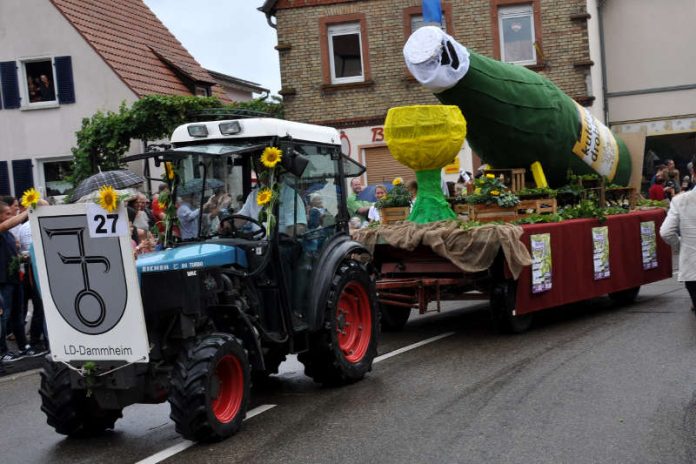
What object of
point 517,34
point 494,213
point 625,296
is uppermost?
point 517,34

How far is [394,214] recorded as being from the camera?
1255 cm

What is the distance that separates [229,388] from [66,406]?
1180mm

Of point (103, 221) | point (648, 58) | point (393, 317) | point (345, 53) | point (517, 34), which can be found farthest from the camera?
point (648, 58)

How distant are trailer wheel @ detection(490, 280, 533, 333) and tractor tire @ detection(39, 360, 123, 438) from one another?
5011 mm

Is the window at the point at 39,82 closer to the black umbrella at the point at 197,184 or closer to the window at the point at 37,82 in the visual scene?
the window at the point at 37,82

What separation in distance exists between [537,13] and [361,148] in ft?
18.1

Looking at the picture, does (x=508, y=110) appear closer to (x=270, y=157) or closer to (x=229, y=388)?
(x=270, y=157)

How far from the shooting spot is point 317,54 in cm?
2595

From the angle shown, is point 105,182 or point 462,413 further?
point 105,182

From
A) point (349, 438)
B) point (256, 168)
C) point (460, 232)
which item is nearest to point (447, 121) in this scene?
point (460, 232)

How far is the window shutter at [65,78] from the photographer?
27.4 m

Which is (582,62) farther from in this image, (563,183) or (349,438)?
(349,438)

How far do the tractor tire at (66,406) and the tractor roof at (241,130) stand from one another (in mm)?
2149

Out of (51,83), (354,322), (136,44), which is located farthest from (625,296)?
(136,44)
